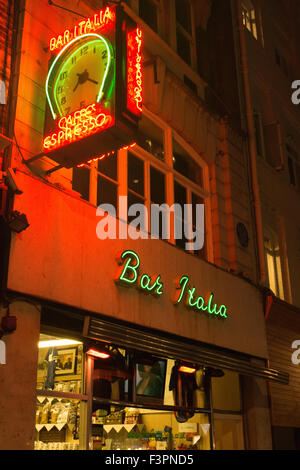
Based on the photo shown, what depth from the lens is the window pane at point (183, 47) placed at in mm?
12312

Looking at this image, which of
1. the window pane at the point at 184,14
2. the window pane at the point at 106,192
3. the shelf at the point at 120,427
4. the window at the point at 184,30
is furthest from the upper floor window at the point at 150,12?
the shelf at the point at 120,427

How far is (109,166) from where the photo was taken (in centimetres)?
909

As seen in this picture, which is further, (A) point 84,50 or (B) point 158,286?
(B) point 158,286

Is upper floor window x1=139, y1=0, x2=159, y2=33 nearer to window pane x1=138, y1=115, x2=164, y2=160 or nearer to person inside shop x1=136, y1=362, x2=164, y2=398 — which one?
window pane x1=138, y1=115, x2=164, y2=160

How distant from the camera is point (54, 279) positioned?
6.68 meters

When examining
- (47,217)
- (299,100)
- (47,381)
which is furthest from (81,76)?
(299,100)

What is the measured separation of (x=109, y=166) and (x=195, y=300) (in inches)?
114

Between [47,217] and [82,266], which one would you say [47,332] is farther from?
[47,217]

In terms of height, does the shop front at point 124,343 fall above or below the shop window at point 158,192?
below

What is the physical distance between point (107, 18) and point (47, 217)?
114 inches

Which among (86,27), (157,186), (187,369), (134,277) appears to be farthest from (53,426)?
(86,27)

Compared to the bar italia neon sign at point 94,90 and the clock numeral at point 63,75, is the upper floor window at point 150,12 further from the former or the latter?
the clock numeral at point 63,75

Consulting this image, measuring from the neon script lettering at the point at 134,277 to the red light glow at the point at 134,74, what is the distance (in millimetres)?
2273

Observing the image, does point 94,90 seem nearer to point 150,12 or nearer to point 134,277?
point 134,277
